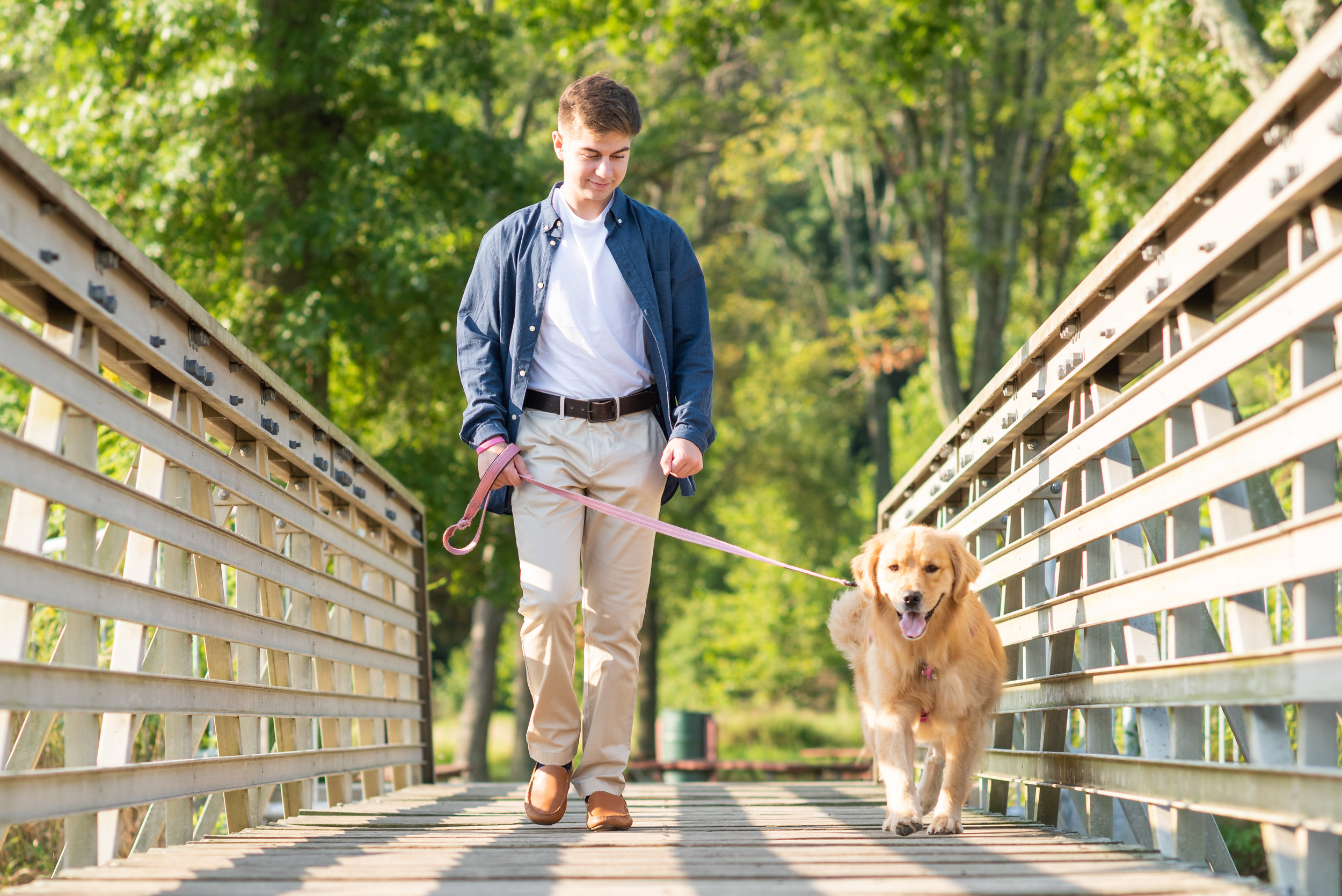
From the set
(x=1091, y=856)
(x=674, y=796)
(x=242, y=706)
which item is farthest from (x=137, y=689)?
(x=674, y=796)

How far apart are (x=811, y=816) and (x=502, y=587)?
8.99 metres

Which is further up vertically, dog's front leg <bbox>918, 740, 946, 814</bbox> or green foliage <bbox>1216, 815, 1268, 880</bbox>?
dog's front leg <bbox>918, 740, 946, 814</bbox>

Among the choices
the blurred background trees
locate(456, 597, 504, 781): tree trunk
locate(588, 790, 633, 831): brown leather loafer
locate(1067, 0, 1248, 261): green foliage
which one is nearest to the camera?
locate(588, 790, 633, 831): brown leather loafer

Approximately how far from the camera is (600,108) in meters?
3.62

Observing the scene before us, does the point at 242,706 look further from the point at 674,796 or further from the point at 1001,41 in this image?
the point at 1001,41

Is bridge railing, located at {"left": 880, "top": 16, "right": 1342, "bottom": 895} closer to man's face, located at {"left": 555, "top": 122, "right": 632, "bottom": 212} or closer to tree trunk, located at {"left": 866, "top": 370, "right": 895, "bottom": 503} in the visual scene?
man's face, located at {"left": 555, "top": 122, "right": 632, "bottom": 212}

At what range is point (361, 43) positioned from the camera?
1126 centimetres

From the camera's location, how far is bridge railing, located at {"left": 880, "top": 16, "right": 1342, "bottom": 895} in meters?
→ 2.16

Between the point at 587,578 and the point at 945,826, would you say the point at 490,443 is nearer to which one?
the point at 587,578

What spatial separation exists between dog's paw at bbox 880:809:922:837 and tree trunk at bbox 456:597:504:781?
13.2 metres

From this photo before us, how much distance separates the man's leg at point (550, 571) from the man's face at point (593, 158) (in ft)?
2.22

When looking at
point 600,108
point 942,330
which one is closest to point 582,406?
point 600,108

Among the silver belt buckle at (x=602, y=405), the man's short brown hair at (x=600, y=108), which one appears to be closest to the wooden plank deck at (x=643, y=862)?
the silver belt buckle at (x=602, y=405)

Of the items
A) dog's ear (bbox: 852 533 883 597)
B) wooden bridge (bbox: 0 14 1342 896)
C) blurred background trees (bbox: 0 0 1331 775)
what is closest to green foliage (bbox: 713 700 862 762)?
blurred background trees (bbox: 0 0 1331 775)
